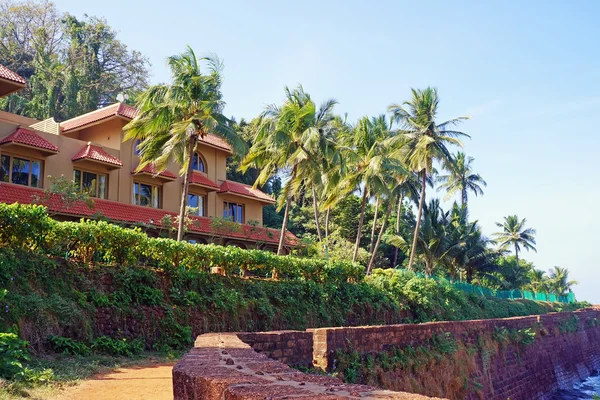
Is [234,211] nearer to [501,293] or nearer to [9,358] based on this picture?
[501,293]

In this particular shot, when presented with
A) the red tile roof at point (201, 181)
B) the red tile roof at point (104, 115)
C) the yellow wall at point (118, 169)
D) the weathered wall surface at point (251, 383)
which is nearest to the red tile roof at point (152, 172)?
the yellow wall at point (118, 169)

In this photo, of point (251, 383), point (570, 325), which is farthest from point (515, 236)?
point (251, 383)

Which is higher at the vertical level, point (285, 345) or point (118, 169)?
point (118, 169)

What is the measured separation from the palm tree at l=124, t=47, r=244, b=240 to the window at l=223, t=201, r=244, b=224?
8.42 meters

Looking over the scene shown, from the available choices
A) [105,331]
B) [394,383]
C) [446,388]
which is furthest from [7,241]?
[446,388]

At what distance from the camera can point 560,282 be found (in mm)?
65312

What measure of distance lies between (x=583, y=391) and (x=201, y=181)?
1913cm

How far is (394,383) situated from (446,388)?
3.01m

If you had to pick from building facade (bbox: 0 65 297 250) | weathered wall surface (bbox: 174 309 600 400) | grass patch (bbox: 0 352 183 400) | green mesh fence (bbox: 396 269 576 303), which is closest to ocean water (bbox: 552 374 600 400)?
weathered wall surface (bbox: 174 309 600 400)

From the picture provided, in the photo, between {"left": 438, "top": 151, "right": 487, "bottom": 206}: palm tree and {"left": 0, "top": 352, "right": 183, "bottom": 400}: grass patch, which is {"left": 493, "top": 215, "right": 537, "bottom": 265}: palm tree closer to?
{"left": 438, "top": 151, "right": 487, "bottom": 206}: palm tree

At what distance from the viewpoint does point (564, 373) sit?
2447cm

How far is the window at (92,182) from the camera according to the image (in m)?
21.2

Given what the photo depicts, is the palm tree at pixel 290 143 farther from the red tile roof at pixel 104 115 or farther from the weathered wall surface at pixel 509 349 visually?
the weathered wall surface at pixel 509 349

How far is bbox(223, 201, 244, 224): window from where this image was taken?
27.8m
